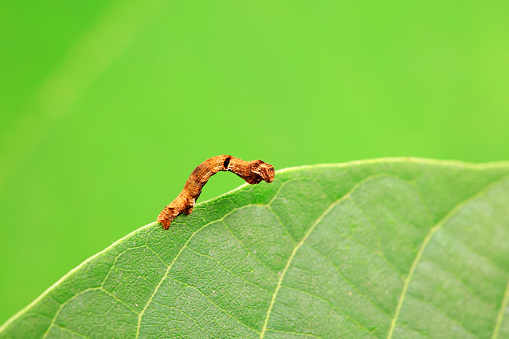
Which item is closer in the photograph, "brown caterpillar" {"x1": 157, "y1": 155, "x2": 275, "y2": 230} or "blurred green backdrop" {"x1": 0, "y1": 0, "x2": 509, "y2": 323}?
"brown caterpillar" {"x1": 157, "y1": 155, "x2": 275, "y2": 230}

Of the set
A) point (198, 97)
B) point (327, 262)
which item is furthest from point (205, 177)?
point (198, 97)

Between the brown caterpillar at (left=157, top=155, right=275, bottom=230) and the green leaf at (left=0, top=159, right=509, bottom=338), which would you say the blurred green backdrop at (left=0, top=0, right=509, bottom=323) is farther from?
the green leaf at (left=0, top=159, right=509, bottom=338)

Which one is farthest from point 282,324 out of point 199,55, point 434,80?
point 434,80

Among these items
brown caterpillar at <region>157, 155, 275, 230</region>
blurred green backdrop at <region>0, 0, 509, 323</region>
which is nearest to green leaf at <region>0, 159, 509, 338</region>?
brown caterpillar at <region>157, 155, 275, 230</region>

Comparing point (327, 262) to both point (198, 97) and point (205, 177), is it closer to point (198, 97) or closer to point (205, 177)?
point (205, 177)

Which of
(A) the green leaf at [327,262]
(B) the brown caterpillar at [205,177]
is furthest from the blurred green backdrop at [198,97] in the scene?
(A) the green leaf at [327,262]

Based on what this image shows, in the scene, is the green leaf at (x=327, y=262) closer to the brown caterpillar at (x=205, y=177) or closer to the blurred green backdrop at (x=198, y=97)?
the brown caterpillar at (x=205, y=177)

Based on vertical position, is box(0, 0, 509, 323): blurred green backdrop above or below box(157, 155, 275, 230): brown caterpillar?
above
